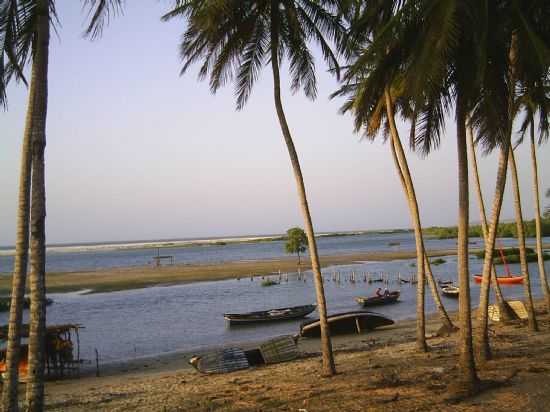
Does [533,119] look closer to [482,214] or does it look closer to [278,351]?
[482,214]

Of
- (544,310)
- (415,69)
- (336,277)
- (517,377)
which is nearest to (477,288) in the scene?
(336,277)

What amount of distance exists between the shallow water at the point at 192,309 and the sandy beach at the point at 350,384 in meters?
6.45

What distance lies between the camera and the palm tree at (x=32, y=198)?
7328mm

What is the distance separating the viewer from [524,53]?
8492 mm

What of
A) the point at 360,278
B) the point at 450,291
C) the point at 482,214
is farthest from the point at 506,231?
the point at 482,214

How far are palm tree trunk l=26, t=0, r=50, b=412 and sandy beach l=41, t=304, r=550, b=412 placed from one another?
363 centimetres

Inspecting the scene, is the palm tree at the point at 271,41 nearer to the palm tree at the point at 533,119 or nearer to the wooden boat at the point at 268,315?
the palm tree at the point at 533,119

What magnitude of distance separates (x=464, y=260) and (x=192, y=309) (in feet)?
91.5

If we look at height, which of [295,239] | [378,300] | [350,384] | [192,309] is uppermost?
[295,239]

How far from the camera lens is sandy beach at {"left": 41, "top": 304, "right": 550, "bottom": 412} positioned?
339 inches

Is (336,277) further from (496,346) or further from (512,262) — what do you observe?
(496,346)

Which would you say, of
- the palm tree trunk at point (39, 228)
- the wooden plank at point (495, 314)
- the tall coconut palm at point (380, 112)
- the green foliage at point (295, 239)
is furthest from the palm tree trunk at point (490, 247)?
the green foliage at point (295, 239)

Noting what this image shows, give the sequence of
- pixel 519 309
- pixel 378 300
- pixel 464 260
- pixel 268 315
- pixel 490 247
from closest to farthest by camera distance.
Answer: pixel 464 260
pixel 490 247
pixel 519 309
pixel 268 315
pixel 378 300

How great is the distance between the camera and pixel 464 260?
9.20 metres
